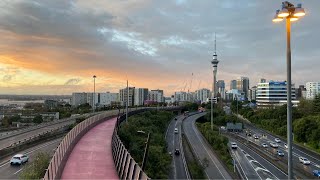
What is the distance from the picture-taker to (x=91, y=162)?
72.5ft

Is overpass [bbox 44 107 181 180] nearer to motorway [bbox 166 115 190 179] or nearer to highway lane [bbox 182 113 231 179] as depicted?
motorway [bbox 166 115 190 179]

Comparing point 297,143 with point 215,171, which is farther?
point 297,143

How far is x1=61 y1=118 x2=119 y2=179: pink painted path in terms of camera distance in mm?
18969

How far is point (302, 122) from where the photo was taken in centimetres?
8181

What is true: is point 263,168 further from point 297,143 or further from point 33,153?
point 33,153

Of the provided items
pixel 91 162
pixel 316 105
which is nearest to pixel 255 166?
pixel 91 162

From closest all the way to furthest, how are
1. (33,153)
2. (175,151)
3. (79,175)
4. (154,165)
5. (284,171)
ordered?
(79,175) < (154,165) < (33,153) < (284,171) < (175,151)

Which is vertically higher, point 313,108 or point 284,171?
point 313,108

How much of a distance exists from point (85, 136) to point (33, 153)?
18610 mm

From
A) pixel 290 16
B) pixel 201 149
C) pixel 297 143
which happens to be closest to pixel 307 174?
pixel 201 149

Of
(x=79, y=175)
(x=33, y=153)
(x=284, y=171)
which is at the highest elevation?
(x=79, y=175)

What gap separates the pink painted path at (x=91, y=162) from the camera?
18969 millimetres

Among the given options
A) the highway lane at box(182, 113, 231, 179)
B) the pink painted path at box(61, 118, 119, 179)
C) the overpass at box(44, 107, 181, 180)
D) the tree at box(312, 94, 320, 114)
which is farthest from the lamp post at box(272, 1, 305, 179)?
the tree at box(312, 94, 320, 114)

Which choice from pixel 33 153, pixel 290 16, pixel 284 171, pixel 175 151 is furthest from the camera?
pixel 175 151
